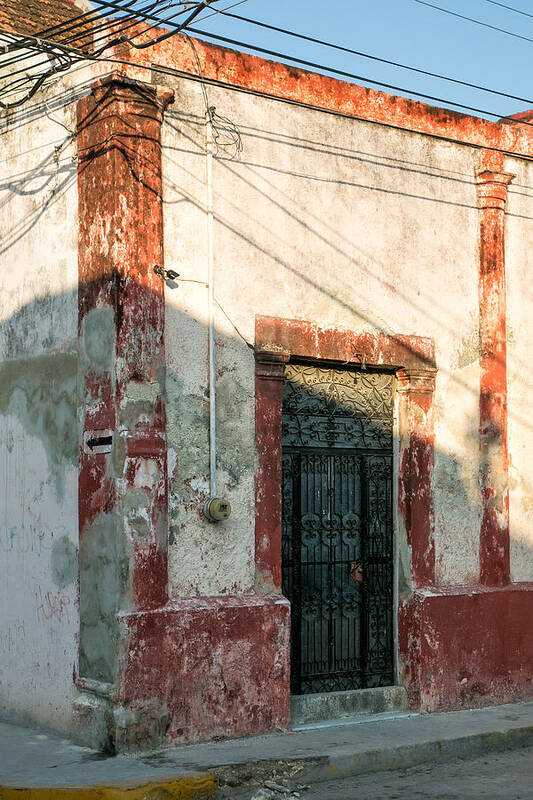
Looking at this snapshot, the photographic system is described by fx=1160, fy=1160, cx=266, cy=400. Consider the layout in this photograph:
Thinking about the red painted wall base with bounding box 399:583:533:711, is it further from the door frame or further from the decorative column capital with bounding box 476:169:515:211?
the decorative column capital with bounding box 476:169:515:211

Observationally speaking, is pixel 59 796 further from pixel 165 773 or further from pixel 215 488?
pixel 215 488

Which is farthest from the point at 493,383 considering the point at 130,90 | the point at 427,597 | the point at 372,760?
the point at 130,90

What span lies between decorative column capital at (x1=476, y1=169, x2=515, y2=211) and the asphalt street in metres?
4.51

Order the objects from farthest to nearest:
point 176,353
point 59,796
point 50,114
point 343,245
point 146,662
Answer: point 343,245 → point 50,114 → point 176,353 → point 146,662 → point 59,796

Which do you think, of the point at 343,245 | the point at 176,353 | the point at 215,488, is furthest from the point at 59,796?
the point at 343,245

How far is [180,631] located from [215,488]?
99 cm

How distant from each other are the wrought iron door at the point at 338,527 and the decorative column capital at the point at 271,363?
1.03ft

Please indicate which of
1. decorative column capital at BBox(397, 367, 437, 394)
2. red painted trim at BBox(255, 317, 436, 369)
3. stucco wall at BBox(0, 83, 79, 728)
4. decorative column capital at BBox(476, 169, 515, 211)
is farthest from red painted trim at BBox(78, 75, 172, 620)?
decorative column capital at BBox(476, 169, 515, 211)

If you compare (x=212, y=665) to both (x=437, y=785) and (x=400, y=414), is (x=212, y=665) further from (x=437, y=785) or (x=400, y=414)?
(x=400, y=414)

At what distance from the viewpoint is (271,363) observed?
26.9 ft

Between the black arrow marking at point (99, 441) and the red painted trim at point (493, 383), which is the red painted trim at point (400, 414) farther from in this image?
the black arrow marking at point (99, 441)

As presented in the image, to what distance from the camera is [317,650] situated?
Answer: 28.1ft

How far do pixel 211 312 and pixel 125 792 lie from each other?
3215mm

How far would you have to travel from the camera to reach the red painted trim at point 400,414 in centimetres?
813
